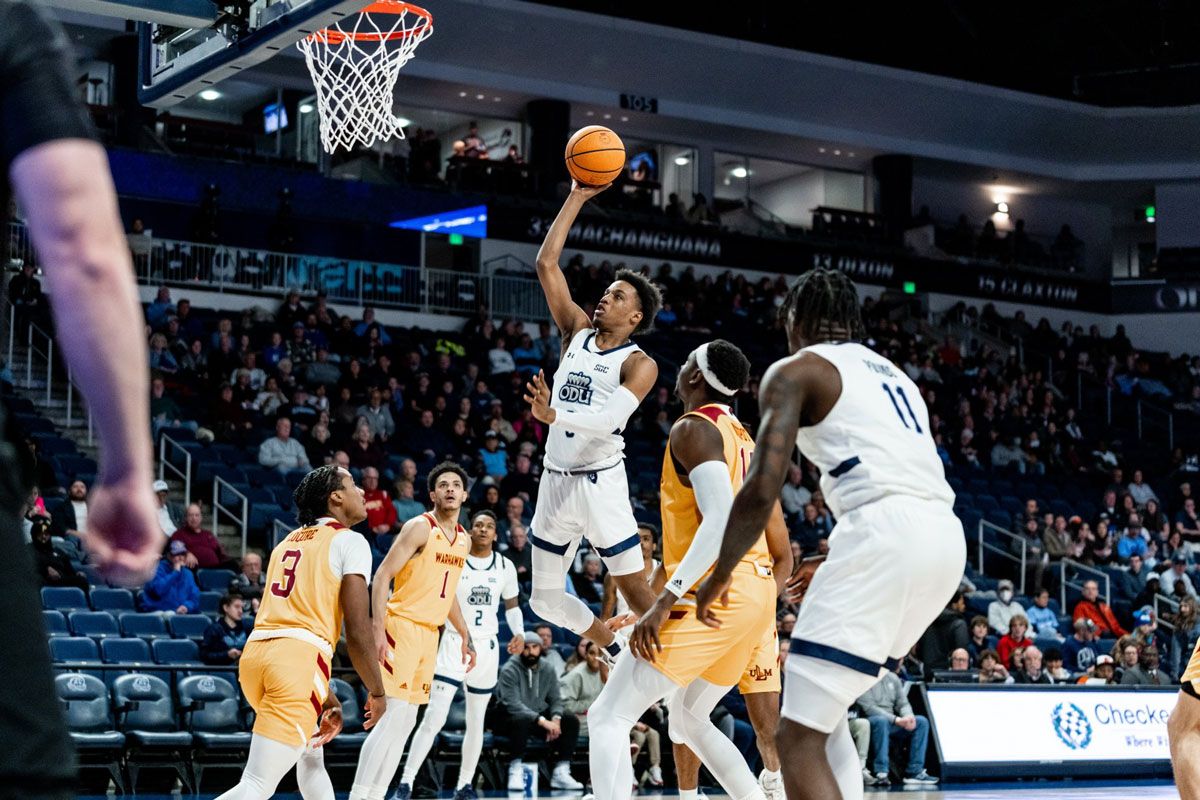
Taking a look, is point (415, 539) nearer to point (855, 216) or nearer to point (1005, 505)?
point (1005, 505)

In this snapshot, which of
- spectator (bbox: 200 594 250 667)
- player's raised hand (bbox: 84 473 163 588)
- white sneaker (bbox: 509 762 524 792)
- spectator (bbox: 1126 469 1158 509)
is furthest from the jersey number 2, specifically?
spectator (bbox: 1126 469 1158 509)

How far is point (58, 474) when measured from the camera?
15508mm

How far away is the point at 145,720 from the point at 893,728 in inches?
285

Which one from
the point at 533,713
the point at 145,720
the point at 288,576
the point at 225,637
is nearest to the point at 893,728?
the point at 533,713

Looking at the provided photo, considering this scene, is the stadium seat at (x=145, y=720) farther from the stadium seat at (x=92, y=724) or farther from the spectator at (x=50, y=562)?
the spectator at (x=50, y=562)

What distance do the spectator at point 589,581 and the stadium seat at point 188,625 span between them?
12.3 feet

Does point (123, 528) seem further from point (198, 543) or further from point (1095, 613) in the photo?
point (1095, 613)

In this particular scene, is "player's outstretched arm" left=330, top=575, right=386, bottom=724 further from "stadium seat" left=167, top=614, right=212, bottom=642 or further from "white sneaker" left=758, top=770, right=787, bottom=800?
"stadium seat" left=167, top=614, right=212, bottom=642

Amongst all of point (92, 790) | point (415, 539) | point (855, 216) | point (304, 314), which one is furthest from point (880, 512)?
point (855, 216)

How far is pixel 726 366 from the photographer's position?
657 cm

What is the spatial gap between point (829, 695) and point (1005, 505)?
20.2 meters

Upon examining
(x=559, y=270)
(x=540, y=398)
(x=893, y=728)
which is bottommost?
(x=893, y=728)

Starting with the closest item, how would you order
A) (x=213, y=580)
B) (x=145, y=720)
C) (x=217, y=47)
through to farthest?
1. (x=217, y=47)
2. (x=145, y=720)
3. (x=213, y=580)

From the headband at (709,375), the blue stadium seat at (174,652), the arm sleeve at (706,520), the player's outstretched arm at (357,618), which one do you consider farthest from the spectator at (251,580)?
the arm sleeve at (706,520)
